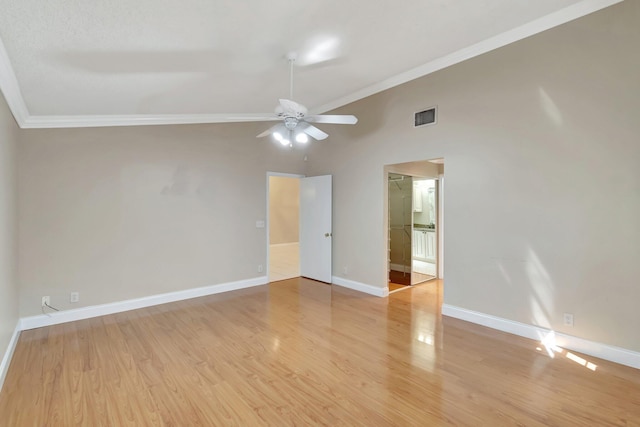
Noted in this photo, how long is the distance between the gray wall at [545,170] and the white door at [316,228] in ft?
5.61

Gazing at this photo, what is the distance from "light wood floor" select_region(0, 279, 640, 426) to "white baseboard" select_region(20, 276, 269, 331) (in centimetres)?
17

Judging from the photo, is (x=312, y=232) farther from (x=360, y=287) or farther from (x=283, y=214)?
(x=283, y=214)

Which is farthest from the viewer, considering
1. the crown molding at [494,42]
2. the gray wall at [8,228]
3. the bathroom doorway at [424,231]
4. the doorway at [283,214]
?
the doorway at [283,214]

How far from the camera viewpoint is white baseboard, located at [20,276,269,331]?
3654 mm

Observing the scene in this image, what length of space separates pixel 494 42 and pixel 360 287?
3.85m

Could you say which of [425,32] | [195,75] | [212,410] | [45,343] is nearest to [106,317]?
[45,343]

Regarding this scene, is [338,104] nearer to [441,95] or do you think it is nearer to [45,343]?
[441,95]

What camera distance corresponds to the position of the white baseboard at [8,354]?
2.51 m

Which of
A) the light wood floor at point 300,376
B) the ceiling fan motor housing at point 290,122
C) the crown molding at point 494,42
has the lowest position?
the light wood floor at point 300,376

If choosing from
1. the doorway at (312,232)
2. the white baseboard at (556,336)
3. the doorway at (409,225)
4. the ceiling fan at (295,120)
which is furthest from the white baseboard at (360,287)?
the ceiling fan at (295,120)

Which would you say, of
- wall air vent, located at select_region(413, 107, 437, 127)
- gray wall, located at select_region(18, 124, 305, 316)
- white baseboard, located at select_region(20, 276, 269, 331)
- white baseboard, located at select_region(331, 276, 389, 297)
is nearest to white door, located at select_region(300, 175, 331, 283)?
white baseboard, located at select_region(331, 276, 389, 297)

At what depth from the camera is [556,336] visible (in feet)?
10.2

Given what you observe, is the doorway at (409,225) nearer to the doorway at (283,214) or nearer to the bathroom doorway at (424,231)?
the bathroom doorway at (424,231)

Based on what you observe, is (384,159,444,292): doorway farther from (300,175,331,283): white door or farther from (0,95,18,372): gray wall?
(0,95,18,372): gray wall
